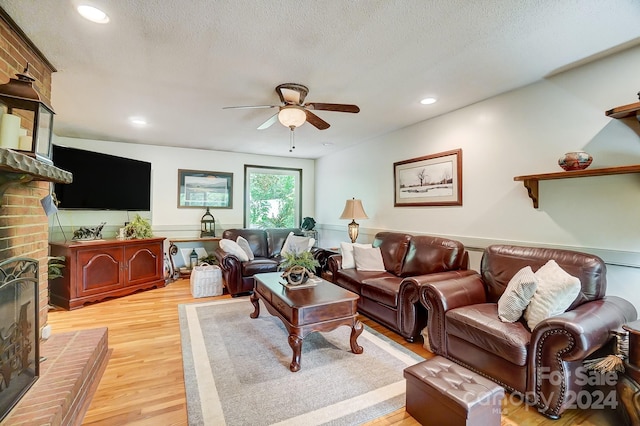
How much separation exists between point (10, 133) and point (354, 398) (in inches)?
103

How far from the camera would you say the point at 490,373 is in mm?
2045

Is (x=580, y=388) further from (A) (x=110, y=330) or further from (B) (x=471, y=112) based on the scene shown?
(A) (x=110, y=330)

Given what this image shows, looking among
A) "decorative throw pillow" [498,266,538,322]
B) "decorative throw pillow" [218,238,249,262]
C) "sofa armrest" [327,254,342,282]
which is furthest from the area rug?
"decorative throw pillow" [218,238,249,262]

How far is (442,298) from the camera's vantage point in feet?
7.82

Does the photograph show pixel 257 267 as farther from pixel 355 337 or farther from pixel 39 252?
pixel 39 252

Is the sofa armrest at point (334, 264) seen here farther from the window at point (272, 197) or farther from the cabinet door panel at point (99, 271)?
the cabinet door panel at point (99, 271)

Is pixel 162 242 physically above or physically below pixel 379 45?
below

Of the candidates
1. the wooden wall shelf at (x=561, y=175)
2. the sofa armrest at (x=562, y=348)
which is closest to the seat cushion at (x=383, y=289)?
the sofa armrest at (x=562, y=348)

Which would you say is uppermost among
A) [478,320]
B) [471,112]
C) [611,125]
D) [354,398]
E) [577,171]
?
[471,112]

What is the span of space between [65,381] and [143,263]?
3.13 metres

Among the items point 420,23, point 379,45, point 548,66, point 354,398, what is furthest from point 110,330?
point 548,66

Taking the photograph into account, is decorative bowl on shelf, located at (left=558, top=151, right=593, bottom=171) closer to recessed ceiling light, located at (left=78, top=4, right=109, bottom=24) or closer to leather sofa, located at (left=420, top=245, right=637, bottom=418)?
leather sofa, located at (left=420, top=245, right=637, bottom=418)

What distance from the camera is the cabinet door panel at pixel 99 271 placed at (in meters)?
3.79

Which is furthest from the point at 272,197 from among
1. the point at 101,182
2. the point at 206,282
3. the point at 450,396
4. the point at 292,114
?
the point at 450,396
